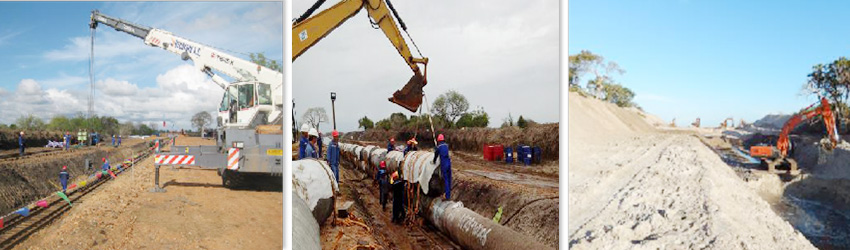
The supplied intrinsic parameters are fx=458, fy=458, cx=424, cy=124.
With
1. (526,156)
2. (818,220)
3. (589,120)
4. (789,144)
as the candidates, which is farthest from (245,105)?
(789,144)

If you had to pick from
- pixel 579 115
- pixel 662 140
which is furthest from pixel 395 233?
pixel 662 140

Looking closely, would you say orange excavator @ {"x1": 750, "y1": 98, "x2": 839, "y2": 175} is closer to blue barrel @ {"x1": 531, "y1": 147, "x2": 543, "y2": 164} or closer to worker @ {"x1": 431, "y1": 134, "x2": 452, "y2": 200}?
blue barrel @ {"x1": 531, "y1": 147, "x2": 543, "y2": 164}

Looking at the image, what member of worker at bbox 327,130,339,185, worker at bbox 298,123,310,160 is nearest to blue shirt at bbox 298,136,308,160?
worker at bbox 298,123,310,160

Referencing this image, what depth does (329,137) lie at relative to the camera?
339 centimetres

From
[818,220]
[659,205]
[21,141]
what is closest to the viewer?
[659,205]

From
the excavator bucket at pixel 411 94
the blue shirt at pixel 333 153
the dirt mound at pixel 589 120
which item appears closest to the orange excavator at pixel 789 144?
the dirt mound at pixel 589 120

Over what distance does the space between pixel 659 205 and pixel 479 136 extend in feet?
25.5

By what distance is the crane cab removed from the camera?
608 centimetres

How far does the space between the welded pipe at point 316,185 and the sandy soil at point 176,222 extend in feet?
4.79

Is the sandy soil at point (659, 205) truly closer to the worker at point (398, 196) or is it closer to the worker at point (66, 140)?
the worker at point (398, 196)

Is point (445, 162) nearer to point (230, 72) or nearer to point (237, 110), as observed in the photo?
point (237, 110)

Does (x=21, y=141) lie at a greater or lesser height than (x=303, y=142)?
lesser

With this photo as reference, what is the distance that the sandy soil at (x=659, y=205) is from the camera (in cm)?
805

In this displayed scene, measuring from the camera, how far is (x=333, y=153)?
3.56m
